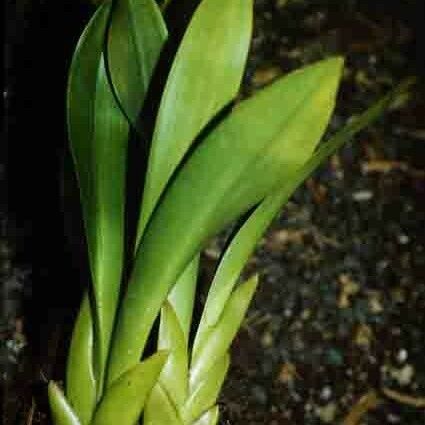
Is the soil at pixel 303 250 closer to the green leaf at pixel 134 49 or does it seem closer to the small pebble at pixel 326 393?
the small pebble at pixel 326 393

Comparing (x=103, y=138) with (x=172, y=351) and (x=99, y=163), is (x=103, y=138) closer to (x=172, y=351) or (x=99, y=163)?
(x=99, y=163)

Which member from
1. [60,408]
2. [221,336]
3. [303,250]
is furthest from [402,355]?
[60,408]

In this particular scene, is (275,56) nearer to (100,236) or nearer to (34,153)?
(34,153)

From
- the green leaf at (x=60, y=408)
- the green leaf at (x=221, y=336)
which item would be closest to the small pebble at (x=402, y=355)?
the green leaf at (x=221, y=336)

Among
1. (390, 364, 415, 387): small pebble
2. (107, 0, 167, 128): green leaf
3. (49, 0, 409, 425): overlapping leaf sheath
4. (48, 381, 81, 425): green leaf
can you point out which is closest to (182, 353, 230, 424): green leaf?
(49, 0, 409, 425): overlapping leaf sheath

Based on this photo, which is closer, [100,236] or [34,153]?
[100,236]

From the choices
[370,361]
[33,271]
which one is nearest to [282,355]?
[370,361]
